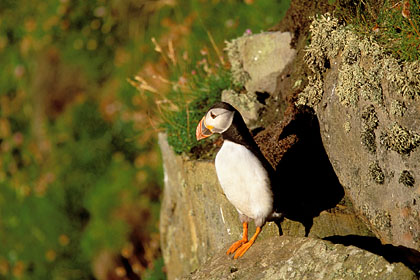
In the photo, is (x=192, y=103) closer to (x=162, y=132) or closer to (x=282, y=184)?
(x=162, y=132)

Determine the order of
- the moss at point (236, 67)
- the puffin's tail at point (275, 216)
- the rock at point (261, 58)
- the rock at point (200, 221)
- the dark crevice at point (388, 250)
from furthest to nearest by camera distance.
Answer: the moss at point (236, 67) → the rock at point (261, 58) → the rock at point (200, 221) → the puffin's tail at point (275, 216) → the dark crevice at point (388, 250)

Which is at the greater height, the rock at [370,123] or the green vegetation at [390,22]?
the green vegetation at [390,22]

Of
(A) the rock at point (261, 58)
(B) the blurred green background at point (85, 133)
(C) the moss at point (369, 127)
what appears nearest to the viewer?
(C) the moss at point (369, 127)

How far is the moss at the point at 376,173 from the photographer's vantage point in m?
4.21

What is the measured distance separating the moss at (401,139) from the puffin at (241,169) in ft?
2.86

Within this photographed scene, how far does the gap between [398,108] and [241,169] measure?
114 centimetres

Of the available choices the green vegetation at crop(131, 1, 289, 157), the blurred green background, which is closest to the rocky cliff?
the green vegetation at crop(131, 1, 289, 157)

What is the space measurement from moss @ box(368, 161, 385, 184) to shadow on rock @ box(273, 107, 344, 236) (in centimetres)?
57

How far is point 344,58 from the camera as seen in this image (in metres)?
4.38

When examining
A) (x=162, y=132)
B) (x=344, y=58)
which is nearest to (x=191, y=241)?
(x=162, y=132)

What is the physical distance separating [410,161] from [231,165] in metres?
1.22

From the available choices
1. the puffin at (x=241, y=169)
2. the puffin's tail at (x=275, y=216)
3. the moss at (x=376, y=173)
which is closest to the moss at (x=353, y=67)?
the moss at (x=376, y=173)

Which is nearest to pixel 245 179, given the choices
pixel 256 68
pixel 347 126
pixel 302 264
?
pixel 302 264

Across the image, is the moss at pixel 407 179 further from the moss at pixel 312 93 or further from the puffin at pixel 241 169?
the moss at pixel 312 93
